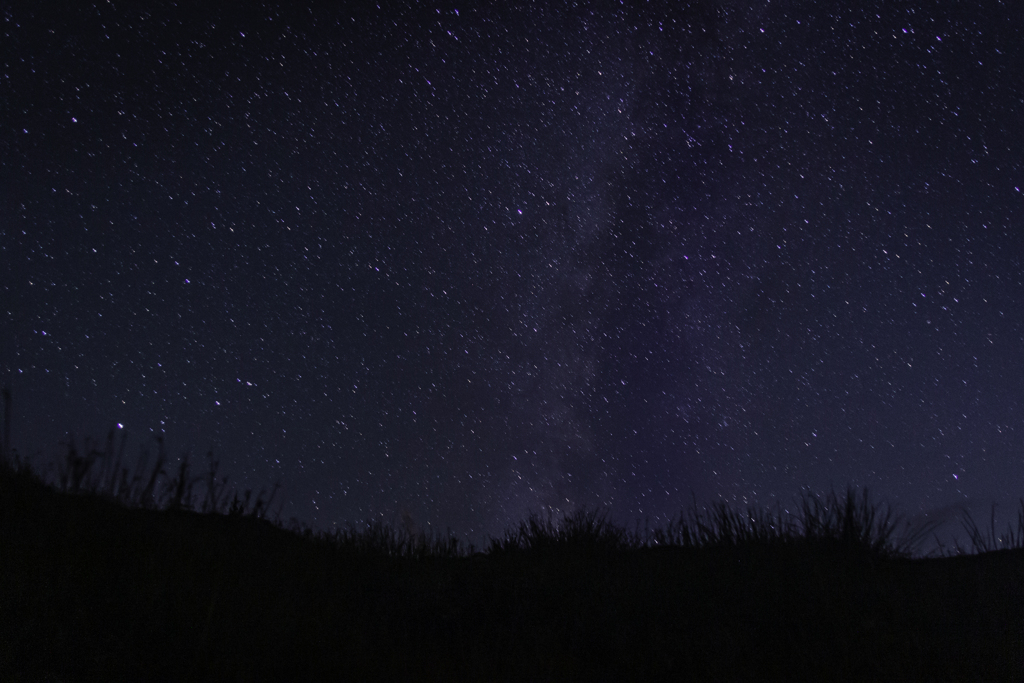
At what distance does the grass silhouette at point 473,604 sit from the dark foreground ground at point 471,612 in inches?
0.7

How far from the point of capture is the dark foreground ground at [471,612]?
5285mm

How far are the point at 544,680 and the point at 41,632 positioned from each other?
3539 mm

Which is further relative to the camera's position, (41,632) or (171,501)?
(171,501)

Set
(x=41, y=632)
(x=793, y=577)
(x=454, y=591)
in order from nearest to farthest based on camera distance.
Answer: (x=41, y=632), (x=793, y=577), (x=454, y=591)

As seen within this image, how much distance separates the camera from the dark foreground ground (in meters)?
5.29

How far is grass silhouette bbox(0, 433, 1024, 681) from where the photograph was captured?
532 centimetres

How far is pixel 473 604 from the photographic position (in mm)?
7676

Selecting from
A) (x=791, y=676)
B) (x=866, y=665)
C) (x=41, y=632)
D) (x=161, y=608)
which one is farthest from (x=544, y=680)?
(x=41, y=632)

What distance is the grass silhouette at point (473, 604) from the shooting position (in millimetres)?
5320

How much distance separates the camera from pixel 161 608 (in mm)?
5531

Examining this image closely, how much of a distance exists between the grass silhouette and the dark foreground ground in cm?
2

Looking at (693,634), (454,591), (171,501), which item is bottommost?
(693,634)

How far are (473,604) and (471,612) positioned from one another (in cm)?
10

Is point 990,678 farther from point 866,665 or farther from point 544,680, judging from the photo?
point 544,680
